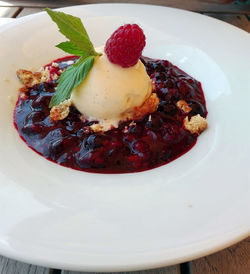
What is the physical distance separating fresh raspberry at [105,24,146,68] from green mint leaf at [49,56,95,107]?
0.12 m

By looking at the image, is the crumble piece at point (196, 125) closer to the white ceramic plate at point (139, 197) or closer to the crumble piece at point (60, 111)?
the white ceramic plate at point (139, 197)

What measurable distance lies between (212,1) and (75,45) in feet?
5.73

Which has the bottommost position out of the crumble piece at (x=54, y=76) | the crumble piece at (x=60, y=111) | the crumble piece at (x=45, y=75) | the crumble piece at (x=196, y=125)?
the crumble piece at (x=196, y=125)

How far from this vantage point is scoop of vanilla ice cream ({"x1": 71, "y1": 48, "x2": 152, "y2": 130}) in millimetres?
1541

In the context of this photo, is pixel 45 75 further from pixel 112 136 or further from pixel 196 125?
pixel 196 125

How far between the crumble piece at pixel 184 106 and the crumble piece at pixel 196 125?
9cm

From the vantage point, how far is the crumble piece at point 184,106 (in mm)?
1619

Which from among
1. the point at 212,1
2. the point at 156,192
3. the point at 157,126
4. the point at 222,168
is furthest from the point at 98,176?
the point at 212,1

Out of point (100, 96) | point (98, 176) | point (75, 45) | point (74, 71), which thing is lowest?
point (98, 176)

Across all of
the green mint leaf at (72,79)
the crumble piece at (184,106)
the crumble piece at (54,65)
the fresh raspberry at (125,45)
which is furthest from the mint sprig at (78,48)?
the crumble piece at (184,106)

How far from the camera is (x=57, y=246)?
34.7 inches

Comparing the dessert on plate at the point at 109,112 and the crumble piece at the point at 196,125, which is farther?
the crumble piece at the point at 196,125

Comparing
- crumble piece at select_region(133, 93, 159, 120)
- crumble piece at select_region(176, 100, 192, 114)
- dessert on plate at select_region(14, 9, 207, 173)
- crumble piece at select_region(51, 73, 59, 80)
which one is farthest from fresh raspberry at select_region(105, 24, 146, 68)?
crumble piece at select_region(51, 73, 59, 80)

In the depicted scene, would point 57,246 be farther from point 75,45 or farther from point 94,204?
point 75,45
